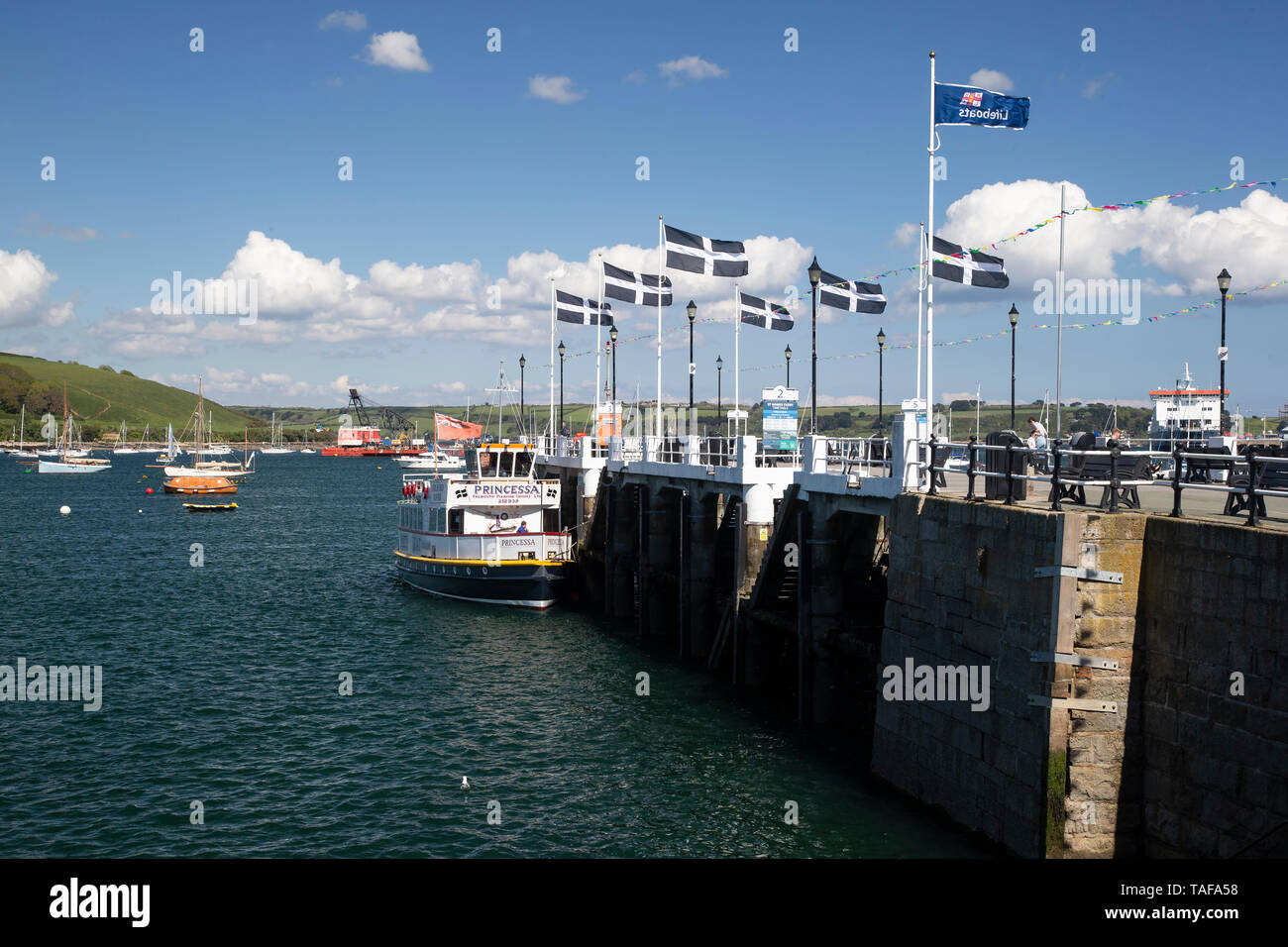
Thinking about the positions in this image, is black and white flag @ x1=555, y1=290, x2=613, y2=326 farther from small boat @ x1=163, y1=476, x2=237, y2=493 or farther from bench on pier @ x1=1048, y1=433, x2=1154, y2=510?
small boat @ x1=163, y1=476, x2=237, y2=493

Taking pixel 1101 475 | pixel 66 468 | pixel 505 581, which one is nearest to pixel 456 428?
pixel 505 581

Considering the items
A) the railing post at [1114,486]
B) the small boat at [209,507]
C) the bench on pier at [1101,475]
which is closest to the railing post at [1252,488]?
the railing post at [1114,486]

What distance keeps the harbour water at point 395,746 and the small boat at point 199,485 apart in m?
69.8

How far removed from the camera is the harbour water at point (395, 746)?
1792cm

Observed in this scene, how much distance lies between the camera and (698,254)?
110 feet

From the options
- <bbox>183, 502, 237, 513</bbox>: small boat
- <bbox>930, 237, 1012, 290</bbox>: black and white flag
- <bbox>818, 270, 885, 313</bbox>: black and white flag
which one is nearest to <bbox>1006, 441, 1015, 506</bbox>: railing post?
<bbox>930, 237, 1012, 290</bbox>: black and white flag

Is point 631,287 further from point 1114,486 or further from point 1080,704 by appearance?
point 1080,704

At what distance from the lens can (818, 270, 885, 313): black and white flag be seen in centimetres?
3120

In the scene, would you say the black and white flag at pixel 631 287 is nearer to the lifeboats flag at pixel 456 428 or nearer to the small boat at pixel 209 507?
the lifeboats flag at pixel 456 428

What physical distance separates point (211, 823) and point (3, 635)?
21845 mm

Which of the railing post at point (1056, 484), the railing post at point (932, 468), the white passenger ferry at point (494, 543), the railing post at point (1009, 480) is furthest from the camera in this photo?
the white passenger ferry at point (494, 543)

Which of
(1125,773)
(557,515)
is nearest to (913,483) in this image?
(1125,773)

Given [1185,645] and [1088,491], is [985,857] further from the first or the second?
[1088,491]

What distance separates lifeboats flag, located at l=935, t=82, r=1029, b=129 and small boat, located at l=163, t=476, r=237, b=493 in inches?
4067
